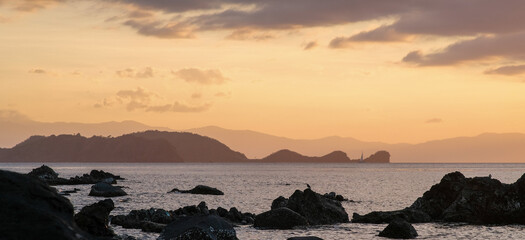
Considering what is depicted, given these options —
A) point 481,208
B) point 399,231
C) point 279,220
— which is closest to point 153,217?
point 279,220

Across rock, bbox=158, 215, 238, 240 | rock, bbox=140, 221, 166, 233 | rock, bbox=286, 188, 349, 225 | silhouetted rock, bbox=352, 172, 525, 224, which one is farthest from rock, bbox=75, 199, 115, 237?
silhouetted rock, bbox=352, 172, 525, 224

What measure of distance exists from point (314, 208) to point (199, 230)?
19.4 metres

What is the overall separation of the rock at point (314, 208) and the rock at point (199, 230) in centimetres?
1685

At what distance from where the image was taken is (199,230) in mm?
28438

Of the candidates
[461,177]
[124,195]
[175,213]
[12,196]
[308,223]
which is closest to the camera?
[12,196]

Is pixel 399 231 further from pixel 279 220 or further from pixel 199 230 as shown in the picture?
pixel 199 230

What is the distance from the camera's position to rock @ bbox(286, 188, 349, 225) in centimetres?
4619

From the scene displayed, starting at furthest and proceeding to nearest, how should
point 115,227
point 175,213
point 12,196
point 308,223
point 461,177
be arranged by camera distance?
1. point 461,177
2. point 175,213
3. point 308,223
4. point 115,227
5. point 12,196

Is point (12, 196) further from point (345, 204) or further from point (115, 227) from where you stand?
point (345, 204)

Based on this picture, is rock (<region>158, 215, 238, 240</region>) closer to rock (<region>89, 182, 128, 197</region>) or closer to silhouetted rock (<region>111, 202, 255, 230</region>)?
silhouetted rock (<region>111, 202, 255, 230</region>)

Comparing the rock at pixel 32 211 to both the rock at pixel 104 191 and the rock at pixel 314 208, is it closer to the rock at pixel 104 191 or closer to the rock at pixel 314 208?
the rock at pixel 314 208

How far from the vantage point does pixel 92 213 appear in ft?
55.5

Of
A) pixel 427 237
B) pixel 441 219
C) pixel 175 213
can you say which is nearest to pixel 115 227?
pixel 175 213

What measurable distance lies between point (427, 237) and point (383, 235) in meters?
2.70
